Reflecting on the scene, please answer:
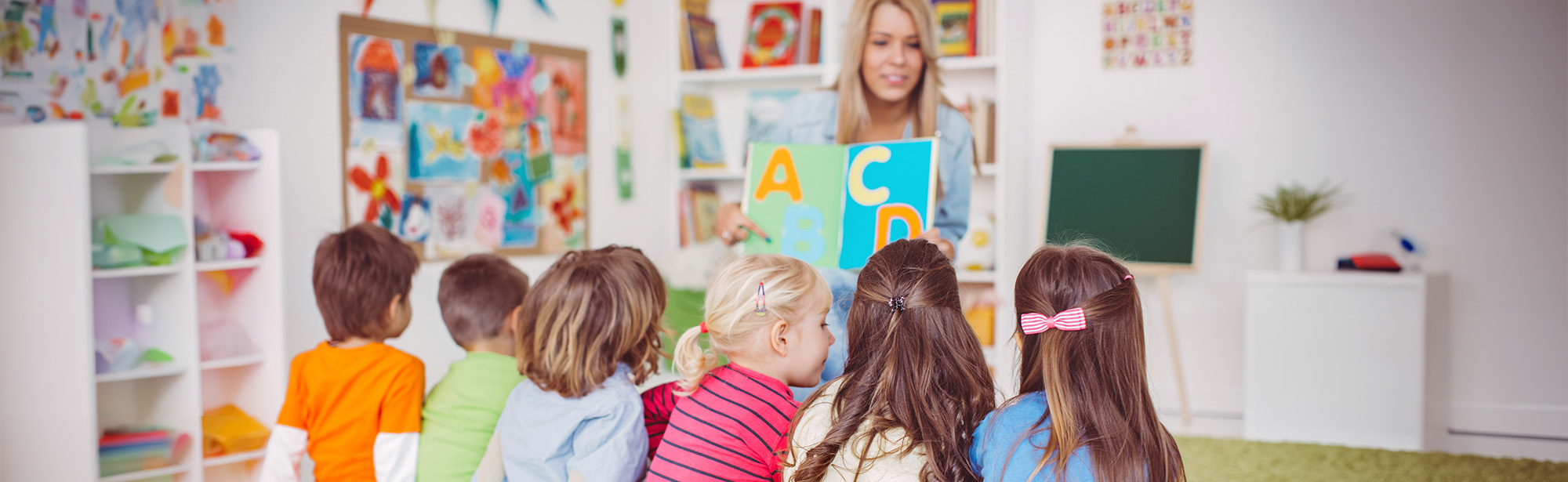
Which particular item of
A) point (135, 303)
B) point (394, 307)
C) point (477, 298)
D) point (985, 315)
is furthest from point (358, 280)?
point (985, 315)

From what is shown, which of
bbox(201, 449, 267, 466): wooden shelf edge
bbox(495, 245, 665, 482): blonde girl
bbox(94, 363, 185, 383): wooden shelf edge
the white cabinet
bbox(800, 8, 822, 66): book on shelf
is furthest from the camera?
bbox(800, 8, 822, 66): book on shelf

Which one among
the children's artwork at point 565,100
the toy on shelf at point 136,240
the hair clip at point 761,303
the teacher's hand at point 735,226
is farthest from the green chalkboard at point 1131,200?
the toy on shelf at point 136,240

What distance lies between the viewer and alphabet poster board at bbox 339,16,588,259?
2709mm

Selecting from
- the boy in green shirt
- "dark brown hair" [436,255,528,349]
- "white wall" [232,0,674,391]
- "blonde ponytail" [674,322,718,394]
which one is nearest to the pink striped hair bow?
"blonde ponytail" [674,322,718,394]

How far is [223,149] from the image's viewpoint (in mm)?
2221

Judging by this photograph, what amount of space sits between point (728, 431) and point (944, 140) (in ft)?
2.90

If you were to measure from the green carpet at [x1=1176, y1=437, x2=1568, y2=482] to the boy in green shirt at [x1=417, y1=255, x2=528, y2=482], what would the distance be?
76.2 inches

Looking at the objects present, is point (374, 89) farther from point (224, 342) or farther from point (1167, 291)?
point (1167, 291)

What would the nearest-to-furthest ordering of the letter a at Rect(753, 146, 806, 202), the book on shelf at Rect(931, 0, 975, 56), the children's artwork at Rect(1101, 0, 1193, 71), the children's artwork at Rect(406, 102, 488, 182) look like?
the letter a at Rect(753, 146, 806, 202) < the children's artwork at Rect(406, 102, 488, 182) < the book on shelf at Rect(931, 0, 975, 56) < the children's artwork at Rect(1101, 0, 1193, 71)

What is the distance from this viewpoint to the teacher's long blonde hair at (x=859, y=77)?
1.90 metres

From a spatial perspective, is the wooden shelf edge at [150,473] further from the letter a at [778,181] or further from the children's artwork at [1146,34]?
the children's artwork at [1146,34]

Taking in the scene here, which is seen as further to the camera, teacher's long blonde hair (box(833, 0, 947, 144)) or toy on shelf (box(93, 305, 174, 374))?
toy on shelf (box(93, 305, 174, 374))

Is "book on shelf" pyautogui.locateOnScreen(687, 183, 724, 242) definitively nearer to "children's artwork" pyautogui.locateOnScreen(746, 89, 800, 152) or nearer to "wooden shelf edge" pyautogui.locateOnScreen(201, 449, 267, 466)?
"children's artwork" pyautogui.locateOnScreen(746, 89, 800, 152)

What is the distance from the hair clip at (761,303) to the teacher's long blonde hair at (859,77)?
72cm
